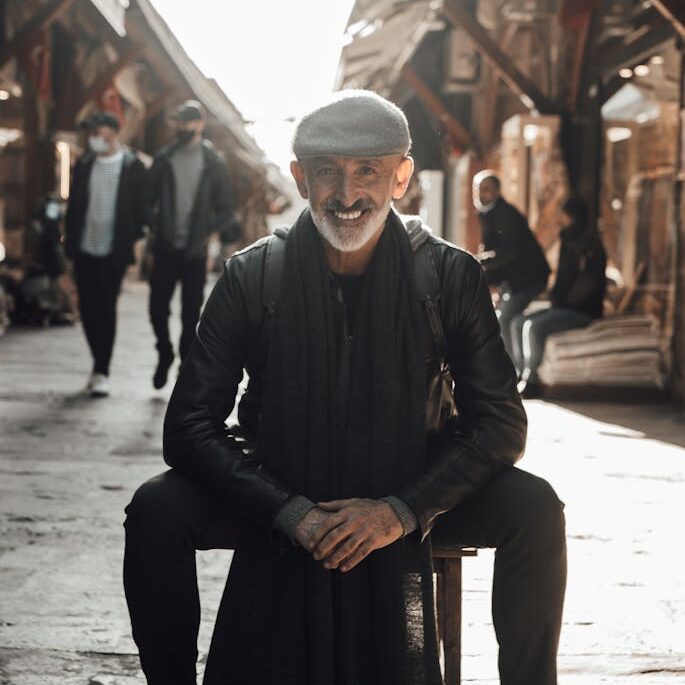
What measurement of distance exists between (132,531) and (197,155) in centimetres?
534

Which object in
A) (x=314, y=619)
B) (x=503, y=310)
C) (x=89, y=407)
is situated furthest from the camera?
(x=503, y=310)

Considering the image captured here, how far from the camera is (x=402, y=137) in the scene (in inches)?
102

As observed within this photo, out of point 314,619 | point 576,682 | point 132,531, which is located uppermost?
point 132,531

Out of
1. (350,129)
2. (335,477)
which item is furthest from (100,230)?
(335,477)

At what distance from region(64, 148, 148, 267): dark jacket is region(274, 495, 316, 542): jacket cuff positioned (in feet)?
17.4

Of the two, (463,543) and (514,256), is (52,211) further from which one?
(463,543)

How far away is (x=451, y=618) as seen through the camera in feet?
8.28

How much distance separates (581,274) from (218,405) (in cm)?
604

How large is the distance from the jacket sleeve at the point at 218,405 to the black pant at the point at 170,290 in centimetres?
497

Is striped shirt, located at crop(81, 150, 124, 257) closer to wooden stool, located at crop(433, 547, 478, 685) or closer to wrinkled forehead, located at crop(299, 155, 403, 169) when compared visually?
wrinkled forehead, located at crop(299, 155, 403, 169)

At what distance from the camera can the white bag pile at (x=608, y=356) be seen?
8.08 meters

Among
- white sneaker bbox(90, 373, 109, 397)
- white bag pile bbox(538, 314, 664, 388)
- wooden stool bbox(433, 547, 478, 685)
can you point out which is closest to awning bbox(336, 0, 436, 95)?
white bag pile bbox(538, 314, 664, 388)

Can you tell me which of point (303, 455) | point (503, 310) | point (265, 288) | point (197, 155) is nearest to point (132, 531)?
point (303, 455)

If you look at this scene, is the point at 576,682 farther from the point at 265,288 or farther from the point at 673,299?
the point at 673,299
